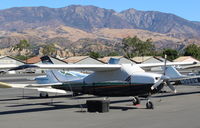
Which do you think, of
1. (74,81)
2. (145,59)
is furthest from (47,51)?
(74,81)

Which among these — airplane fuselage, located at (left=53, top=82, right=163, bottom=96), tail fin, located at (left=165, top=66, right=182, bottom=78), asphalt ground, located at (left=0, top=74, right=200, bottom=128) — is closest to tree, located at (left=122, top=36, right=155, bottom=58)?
tail fin, located at (left=165, top=66, right=182, bottom=78)

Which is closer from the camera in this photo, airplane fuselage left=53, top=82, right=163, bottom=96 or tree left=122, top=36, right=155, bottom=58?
airplane fuselage left=53, top=82, right=163, bottom=96

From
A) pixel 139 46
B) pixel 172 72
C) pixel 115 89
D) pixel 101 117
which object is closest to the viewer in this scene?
pixel 101 117

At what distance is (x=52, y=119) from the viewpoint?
17500 millimetres

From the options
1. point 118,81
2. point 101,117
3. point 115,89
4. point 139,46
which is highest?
point 139,46

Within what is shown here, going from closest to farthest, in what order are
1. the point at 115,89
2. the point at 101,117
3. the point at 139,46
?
A: the point at 101,117 → the point at 115,89 → the point at 139,46

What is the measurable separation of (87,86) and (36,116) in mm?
4704

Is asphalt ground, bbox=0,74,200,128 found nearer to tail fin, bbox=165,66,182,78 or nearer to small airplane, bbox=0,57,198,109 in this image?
small airplane, bbox=0,57,198,109

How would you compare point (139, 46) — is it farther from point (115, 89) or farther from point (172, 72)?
point (115, 89)

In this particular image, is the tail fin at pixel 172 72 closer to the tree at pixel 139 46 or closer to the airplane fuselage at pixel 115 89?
the airplane fuselage at pixel 115 89

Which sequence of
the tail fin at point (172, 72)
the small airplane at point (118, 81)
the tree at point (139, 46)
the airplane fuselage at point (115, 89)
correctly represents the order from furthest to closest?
the tree at point (139, 46) < the tail fin at point (172, 72) < the airplane fuselage at point (115, 89) < the small airplane at point (118, 81)

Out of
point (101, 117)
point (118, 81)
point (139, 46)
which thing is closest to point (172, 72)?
point (118, 81)

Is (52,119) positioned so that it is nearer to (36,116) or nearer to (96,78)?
(36,116)

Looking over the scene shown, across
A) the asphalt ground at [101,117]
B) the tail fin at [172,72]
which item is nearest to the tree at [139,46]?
the tail fin at [172,72]
